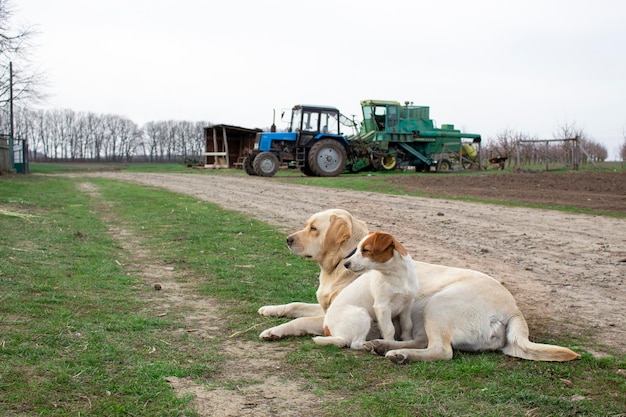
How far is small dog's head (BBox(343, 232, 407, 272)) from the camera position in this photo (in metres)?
4.57

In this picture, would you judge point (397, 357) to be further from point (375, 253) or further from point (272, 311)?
point (272, 311)

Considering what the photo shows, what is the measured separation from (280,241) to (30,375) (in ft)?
21.9

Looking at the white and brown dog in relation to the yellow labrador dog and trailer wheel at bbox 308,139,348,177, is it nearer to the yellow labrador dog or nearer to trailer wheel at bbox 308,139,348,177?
the yellow labrador dog

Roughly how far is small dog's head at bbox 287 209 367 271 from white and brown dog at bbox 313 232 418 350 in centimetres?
50

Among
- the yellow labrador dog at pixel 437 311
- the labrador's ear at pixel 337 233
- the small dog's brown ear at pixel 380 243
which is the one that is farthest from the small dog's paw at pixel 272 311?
the small dog's brown ear at pixel 380 243

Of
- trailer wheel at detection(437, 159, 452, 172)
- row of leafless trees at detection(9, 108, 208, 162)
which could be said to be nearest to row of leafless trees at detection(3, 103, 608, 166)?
row of leafless trees at detection(9, 108, 208, 162)

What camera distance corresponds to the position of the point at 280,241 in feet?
34.6

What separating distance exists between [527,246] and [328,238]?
5.33 metres

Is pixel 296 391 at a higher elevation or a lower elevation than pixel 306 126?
lower

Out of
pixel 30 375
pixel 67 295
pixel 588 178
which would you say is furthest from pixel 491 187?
pixel 30 375

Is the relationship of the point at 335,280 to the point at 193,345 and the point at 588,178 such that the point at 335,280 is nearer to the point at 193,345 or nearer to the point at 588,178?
the point at 193,345

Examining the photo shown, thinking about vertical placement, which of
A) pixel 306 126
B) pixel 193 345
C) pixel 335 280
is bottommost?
pixel 193 345

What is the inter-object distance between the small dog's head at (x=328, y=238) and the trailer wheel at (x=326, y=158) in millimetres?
26164

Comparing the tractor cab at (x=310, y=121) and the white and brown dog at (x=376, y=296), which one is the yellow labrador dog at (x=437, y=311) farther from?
the tractor cab at (x=310, y=121)
